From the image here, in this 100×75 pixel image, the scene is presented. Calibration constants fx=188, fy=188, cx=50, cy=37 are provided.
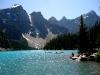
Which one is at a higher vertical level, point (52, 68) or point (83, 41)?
point (83, 41)

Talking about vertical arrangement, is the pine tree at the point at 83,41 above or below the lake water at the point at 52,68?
above

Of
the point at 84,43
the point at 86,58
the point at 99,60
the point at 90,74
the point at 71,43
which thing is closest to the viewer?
the point at 90,74

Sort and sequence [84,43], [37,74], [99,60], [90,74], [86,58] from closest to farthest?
[90,74] → [37,74] → [99,60] → [86,58] → [84,43]

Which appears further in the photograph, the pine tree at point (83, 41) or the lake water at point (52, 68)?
the pine tree at point (83, 41)

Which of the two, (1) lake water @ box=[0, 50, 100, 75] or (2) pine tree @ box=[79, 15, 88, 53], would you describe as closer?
(1) lake water @ box=[0, 50, 100, 75]

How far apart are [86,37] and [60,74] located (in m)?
51.6

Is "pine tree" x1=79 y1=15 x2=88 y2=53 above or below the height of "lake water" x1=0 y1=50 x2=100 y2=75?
above

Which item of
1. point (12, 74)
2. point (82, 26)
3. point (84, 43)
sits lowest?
point (12, 74)

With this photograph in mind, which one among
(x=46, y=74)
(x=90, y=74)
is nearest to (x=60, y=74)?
A: (x=46, y=74)

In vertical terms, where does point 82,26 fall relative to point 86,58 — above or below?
above

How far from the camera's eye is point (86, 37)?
279 ft

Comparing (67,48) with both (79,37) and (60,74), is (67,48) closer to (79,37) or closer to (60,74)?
(79,37)

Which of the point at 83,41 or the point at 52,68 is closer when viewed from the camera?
the point at 52,68

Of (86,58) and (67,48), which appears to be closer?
(86,58)
